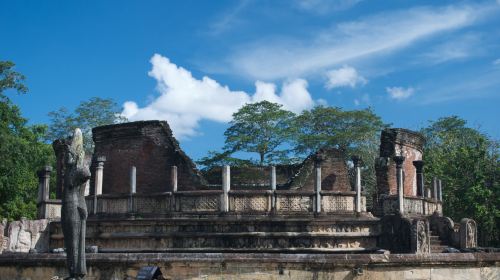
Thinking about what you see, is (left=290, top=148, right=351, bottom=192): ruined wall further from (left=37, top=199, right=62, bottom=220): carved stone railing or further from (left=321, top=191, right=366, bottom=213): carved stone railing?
(left=37, top=199, right=62, bottom=220): carved stone railing

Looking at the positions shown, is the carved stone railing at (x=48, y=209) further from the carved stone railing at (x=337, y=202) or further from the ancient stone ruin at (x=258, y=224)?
the carved stone railing at (x=337, y=202)

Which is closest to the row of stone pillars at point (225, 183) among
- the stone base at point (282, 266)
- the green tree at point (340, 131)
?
the stone base at point (282, 266)

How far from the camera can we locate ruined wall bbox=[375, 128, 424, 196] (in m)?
21.6

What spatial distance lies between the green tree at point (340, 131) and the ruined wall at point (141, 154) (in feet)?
62.6

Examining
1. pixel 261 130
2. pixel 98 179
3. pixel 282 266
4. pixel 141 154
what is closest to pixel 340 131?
pixel 261 130

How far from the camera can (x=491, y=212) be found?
1043 inches

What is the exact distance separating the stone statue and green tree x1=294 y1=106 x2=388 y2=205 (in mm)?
32189

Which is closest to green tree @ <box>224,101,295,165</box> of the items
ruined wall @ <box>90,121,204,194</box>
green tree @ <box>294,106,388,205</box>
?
green tree @ <box>294,106,388,205</box>

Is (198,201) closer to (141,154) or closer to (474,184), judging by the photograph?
(141,154)

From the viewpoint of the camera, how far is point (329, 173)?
24.6m

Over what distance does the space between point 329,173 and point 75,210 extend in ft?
55.5

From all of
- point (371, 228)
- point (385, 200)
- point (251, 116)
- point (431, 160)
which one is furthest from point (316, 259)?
point (251, 116)

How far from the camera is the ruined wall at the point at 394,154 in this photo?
852 inches

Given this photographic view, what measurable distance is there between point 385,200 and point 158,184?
944 cm
